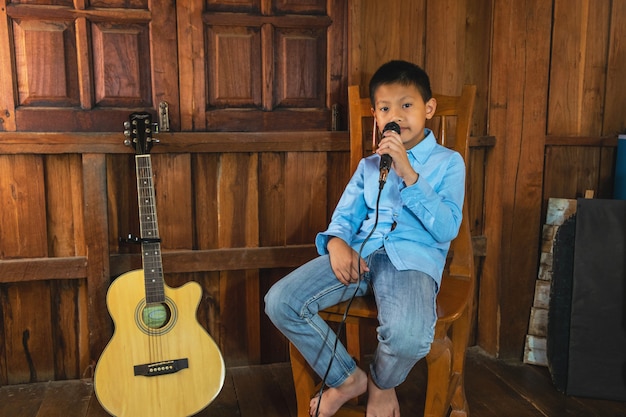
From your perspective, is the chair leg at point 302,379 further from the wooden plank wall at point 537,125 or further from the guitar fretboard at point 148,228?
the wooden plank wall at point 537,125

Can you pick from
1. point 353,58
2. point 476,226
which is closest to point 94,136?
point 353,58

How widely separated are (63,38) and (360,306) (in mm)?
1424

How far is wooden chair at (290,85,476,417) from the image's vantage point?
156cm

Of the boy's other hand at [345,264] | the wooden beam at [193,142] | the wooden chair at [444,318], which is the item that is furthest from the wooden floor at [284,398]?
the wooden beam at [193,142]

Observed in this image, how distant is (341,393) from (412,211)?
0.57m

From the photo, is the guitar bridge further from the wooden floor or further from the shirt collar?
the shirt collar

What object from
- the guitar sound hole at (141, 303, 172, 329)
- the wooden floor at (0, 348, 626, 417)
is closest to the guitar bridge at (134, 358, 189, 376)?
the guitar sound hole at (141, 303, 172, 329)

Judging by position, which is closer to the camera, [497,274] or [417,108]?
[417,108]

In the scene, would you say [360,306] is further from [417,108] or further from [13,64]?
[13,64]

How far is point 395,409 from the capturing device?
5.20 ft

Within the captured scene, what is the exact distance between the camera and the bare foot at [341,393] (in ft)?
5.23

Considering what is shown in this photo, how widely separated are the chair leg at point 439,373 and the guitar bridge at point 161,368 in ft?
2.67

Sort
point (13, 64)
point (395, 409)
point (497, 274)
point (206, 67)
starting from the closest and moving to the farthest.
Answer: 1. point (395, 409)
2. point (13, 64)
3. point (206, 67)
4. point (497, 274)

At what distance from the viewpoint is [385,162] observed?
1.56 metres
